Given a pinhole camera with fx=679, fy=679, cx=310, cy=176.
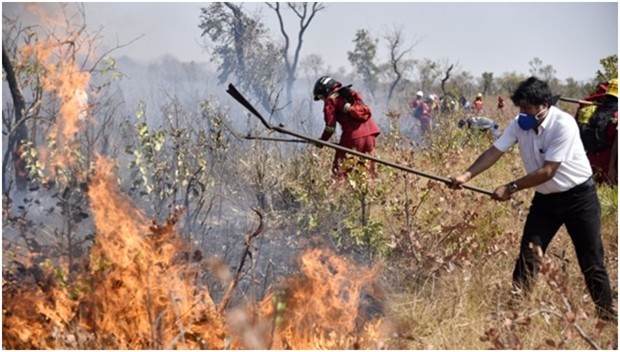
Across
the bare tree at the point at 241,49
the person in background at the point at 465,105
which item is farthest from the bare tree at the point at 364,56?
the bare tree at the point at 241,49

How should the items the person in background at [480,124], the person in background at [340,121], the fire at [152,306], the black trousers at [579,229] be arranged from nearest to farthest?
1. the fire at [152,306]
2. the black trousers at [579,229]
3. the person in background at [340,121]
4. the person in background at [480,124]

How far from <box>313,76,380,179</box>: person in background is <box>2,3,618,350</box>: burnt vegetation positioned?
0.30 metres

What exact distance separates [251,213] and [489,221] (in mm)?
1805

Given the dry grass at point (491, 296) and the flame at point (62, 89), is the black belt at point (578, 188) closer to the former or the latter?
the dry grass at point (491, 296)

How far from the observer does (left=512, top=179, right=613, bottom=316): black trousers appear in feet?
12.0

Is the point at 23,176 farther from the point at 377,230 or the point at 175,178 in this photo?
the point at 377,230

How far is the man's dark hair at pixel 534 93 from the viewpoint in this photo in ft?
11.8

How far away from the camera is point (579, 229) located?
12.1 ft

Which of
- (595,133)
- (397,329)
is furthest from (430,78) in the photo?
(397,329)

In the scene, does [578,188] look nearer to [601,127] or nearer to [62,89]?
[601,127]

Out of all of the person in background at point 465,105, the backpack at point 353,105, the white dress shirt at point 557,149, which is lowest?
the white dress shirt at point 557,149

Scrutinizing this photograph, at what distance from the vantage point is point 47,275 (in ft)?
11.9

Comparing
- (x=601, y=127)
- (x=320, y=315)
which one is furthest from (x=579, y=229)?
(x=601, y=127)

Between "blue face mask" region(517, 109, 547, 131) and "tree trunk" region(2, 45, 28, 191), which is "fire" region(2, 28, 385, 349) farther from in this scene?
"tree trunk" region(2, 45, 28, 191)
